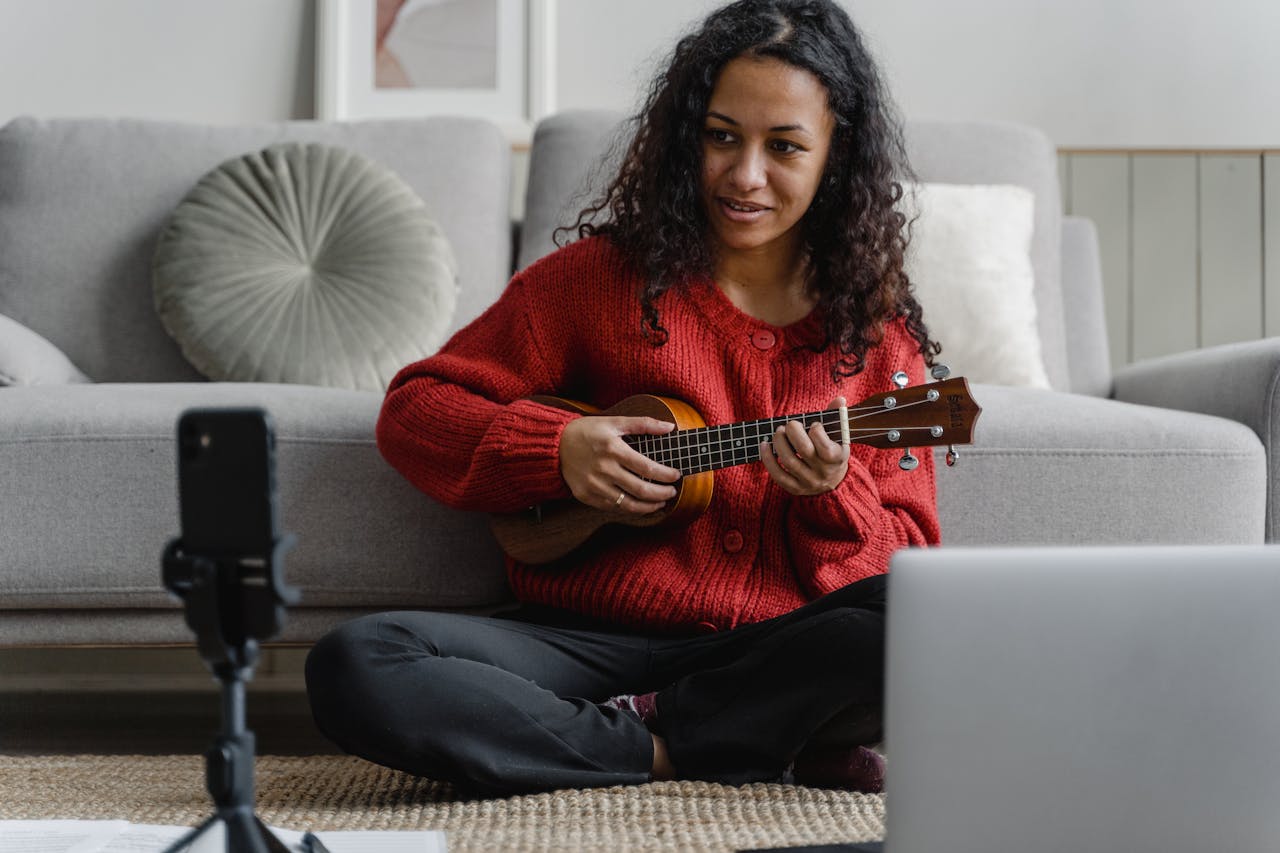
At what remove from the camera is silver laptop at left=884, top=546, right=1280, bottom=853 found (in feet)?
2.08

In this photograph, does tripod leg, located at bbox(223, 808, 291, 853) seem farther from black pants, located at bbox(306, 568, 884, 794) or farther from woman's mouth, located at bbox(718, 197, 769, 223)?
woman's mouth, located at bbox(718, 197, 769, 223)

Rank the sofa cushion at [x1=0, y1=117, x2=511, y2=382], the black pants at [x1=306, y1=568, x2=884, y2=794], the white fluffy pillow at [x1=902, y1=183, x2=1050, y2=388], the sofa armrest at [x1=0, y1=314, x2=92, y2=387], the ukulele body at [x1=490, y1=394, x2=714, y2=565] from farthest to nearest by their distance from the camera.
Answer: the sofa cushion at [x1=0, y1=117, x2=511, y2=382]
the white fluffy pillow at [x1=902, y1=183, x2=1050, y2=388]
the sofa armrest at [x1=0, y1=314, x2=92, y2=387]
the ukulele body at [x1=490, y1=394, x2=714, y2=565]
the black pants at [x1=306, y1=568, x2=884, y2=794]

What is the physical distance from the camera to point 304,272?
182 cm

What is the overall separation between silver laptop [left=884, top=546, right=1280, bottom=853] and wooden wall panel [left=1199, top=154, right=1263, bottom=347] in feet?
6.16

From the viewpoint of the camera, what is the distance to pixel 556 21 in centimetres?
238

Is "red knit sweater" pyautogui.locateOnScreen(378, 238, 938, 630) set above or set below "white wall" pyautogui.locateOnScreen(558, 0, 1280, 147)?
below

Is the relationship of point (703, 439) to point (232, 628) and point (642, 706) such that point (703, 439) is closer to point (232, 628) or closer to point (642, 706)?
point (642, 706)

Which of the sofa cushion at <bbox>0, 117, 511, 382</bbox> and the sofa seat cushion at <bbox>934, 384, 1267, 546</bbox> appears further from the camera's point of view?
the sofa cushion at <bbox>0, 117, 511, 382</bbox>

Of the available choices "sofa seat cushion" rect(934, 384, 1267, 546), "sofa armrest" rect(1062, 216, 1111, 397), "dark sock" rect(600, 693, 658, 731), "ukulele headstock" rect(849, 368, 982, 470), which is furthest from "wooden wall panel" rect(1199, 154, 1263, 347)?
"dark sock" rect(600, 693, 658, 731)

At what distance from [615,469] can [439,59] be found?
1478mm

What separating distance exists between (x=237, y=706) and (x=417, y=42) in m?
2.00

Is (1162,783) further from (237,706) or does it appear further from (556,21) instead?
(556,21)

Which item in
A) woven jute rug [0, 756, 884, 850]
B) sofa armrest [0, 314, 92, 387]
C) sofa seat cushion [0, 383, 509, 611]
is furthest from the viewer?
sofa armrest [0, 314, 92, 387]

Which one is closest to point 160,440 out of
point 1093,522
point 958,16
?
point 1093,522
